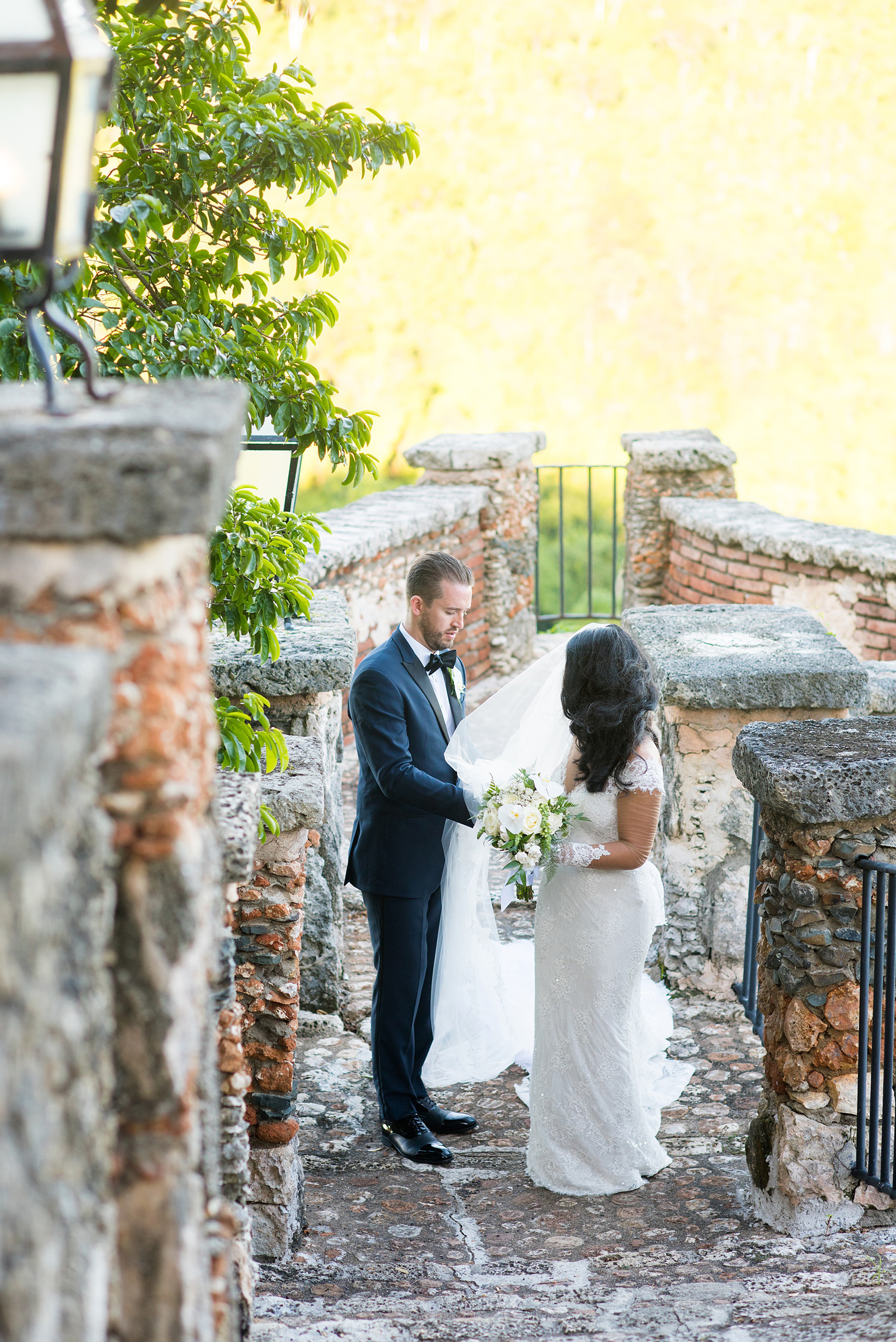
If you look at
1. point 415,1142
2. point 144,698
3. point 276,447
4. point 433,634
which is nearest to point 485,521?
point 433,634

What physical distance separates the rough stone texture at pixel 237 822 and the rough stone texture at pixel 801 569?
197 inches

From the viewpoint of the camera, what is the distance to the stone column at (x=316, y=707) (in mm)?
4219

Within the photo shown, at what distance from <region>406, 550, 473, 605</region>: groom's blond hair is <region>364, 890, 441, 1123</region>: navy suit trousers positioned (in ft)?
3.25

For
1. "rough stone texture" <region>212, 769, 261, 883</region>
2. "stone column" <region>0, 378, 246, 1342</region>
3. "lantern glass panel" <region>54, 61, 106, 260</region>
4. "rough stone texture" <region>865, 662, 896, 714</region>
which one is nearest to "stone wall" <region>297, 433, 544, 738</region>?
"rough stone texture" <region>865, 662, 896, 714</region>

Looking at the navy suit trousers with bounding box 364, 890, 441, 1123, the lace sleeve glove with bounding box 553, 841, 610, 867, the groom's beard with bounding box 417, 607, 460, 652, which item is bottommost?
the navy suit trousers with bounding box 364, 890, 441, 1123

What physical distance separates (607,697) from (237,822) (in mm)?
1693

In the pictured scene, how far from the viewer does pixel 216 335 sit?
297 centimetres

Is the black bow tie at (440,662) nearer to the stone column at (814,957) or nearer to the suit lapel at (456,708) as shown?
the suit lapel at (456,708)

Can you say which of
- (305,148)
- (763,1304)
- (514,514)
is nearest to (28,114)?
(305,148)

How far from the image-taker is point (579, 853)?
11.5ft

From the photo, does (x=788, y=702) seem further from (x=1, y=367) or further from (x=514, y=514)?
(x=514, y=514)

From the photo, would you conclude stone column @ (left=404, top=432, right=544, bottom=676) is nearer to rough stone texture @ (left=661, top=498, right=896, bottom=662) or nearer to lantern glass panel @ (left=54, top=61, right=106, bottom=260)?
rough stone texture @ (left=661, top=498, right=896, bottom=662)

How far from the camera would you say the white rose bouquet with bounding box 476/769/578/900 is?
3420 mm

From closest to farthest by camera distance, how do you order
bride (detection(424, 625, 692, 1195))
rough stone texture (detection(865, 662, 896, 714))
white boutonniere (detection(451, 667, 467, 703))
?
1. bride (detection(424, 625, 692, 1195))
2. white boutonniere (detection(451, 667, 467, 703))
3. rough stone texture (detection(865, 662, 896, 714))
